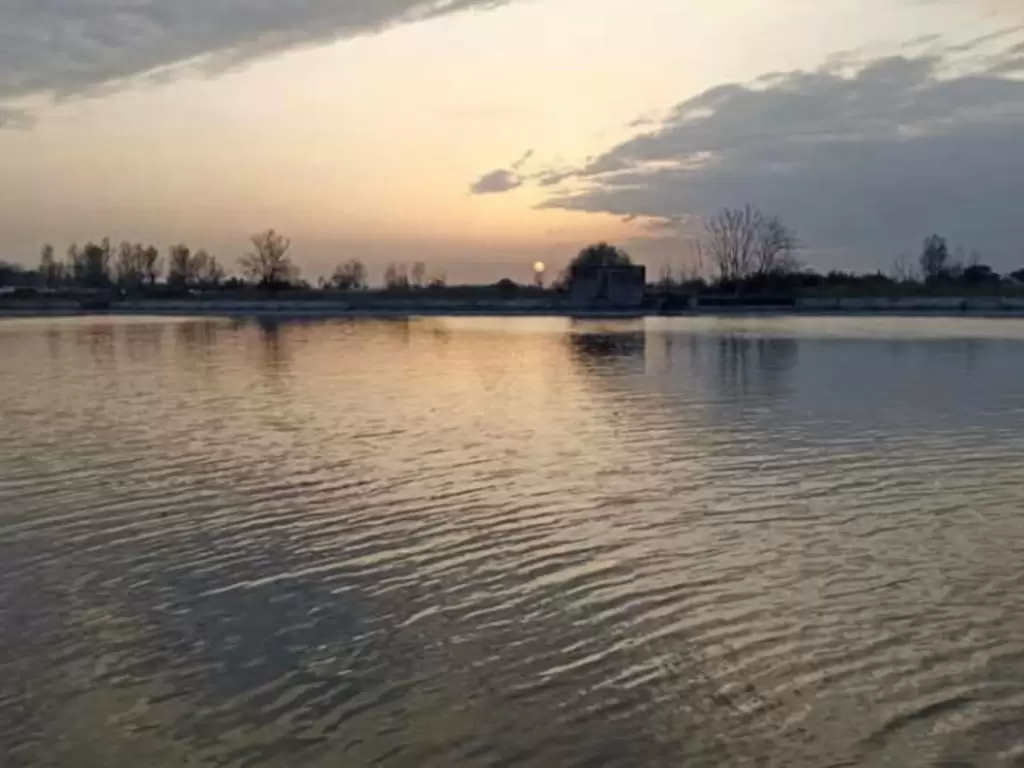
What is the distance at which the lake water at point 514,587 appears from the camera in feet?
21.9

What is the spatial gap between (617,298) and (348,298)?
3294 cm

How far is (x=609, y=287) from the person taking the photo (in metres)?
91.8

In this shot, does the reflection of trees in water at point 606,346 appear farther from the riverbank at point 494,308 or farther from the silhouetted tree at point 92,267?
the silhouetted tree at point 92,267

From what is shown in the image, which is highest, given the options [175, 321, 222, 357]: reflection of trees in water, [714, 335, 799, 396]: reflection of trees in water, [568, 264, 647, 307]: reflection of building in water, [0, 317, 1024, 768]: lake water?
[568, 264, 647, 307]: reflection of building in water

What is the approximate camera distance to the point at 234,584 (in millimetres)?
9594

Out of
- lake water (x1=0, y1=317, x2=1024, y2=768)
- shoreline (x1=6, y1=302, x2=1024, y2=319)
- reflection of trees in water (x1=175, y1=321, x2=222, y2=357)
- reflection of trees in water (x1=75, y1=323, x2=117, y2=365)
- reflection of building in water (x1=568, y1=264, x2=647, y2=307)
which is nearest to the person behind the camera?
lake water (x1=0, y1=317, x2=1024, y2=768)

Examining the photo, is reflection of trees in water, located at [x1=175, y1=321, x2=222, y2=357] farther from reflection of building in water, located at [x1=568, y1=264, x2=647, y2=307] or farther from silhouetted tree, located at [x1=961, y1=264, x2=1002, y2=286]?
silhouetted tree, located at [x1=961, y1=264, x2=1002, y2=286]

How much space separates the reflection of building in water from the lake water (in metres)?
69.8

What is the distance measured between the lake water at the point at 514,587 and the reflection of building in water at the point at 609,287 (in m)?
69.8

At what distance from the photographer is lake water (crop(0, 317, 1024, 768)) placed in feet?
21.9

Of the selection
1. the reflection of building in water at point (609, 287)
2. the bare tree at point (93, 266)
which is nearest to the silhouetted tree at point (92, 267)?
the bare tree at point (93, 266)

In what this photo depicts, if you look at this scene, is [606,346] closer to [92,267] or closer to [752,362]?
[752,362]

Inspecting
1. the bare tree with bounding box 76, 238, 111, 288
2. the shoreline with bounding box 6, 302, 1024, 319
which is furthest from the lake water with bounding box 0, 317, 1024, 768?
the bare tree with bounding box 76, 238, 111, 288

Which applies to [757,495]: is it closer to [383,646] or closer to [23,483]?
[383,646]
